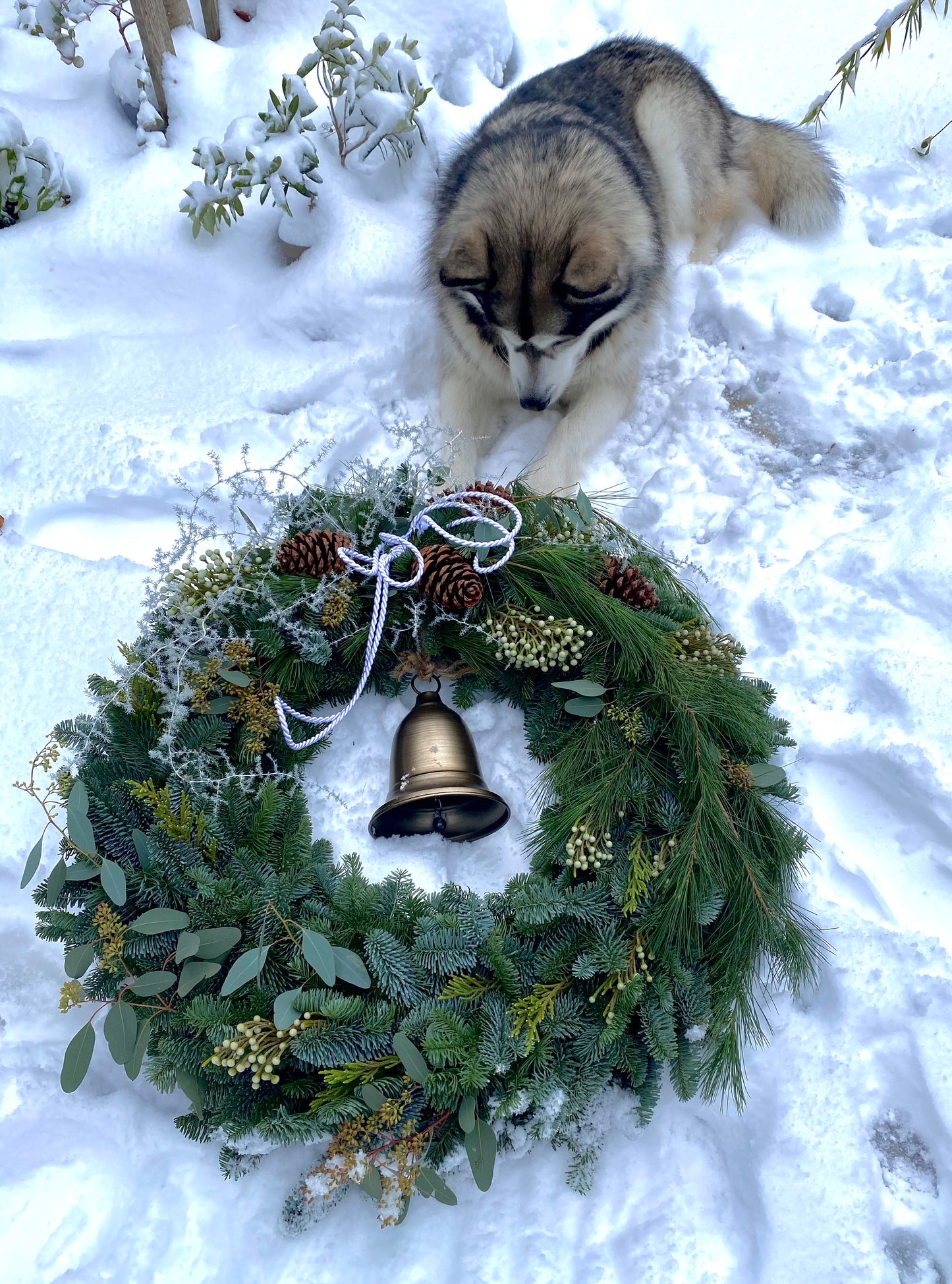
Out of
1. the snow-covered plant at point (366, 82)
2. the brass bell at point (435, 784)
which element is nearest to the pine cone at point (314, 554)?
the brass bell at point (435, 784)

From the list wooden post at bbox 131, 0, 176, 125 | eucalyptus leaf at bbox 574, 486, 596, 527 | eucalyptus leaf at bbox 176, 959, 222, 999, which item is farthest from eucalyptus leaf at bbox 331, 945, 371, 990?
wooden post at bbox 131, 0, 176, 125

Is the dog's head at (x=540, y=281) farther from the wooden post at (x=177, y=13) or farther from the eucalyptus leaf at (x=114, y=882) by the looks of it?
the wooden post at (x=177, y=13)

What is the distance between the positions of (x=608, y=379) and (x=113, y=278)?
1.89 metres

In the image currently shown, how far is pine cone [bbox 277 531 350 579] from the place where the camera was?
181 centimetres

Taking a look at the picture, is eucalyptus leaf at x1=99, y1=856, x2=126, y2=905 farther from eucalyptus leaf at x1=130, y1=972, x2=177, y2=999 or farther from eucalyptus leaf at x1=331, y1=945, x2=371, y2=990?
eucalyptus leaf at x1=331, y1=945, x2=371, y2=990

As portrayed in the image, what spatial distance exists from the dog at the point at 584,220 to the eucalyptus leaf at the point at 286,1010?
132 cm

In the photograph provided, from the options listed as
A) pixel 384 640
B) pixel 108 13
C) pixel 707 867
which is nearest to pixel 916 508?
pixel 707 867

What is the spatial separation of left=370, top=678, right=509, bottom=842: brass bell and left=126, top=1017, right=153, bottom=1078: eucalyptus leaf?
1.88ft

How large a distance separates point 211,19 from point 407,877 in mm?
→ 3728

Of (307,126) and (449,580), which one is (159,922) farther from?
(307,126)

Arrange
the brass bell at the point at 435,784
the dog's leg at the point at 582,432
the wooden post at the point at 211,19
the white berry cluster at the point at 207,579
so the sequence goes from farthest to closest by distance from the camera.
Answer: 1. the wooden post at the point at 211,19
2. the dog's leg at the point at 582,432
3. the white berry cluster at the point at 207,579
4. the brass bell at the point at 435,784

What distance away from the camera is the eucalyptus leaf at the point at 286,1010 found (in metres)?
1.45

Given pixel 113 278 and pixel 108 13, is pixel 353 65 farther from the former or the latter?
pixel 108 13

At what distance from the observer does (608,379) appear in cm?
270
